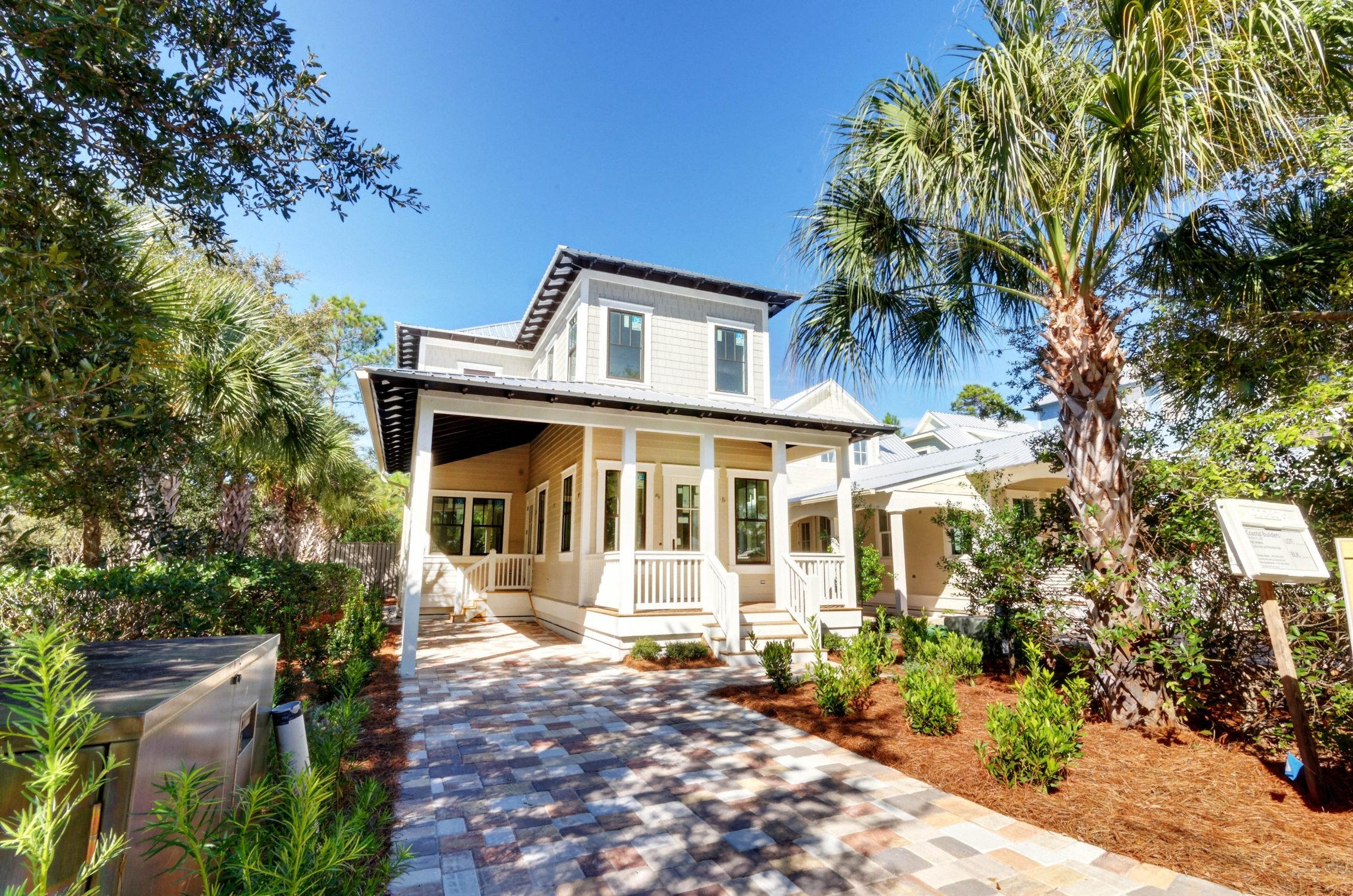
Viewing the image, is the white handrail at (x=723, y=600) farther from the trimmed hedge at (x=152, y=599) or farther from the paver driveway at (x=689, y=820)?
the trimmed hedge at (x=152, y=599)

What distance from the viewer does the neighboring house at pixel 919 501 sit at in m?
12.1

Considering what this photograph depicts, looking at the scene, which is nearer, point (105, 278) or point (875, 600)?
point (105, 278)

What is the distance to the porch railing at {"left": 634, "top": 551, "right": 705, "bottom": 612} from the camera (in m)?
9.64

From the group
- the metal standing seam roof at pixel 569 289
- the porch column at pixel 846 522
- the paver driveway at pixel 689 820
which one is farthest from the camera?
the metal standing seam roof at pixel 569 289

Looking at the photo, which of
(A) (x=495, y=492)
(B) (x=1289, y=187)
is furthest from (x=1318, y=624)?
(A) (x=495, y=492)

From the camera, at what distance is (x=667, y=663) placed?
8859mm

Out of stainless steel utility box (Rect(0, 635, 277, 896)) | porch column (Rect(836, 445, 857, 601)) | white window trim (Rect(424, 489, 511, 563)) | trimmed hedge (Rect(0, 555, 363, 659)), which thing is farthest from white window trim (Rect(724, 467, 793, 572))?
stainless steel utility box (Rect(0, 635, 277, 896))

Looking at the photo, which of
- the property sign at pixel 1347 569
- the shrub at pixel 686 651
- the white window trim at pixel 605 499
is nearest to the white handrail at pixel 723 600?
the shrub at pixel 686 651

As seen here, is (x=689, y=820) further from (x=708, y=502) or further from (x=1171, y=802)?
(x=708, y=502)

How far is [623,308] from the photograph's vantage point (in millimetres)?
12742

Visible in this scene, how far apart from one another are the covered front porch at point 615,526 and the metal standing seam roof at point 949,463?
127 inches

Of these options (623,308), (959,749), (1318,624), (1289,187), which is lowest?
(959,749)

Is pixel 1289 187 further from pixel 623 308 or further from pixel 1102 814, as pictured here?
pixel 623 308

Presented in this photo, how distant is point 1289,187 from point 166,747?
8784mm
